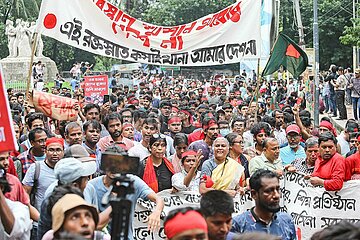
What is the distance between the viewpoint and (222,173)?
775 centimetres

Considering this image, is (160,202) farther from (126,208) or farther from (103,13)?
(103,13)

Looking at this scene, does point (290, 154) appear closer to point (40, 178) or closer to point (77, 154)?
point (40, 178)

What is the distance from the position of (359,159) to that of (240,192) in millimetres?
1349

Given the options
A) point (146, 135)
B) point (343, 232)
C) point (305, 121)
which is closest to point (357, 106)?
point (305, 121)

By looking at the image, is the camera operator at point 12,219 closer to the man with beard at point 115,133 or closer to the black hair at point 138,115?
the man with beard at point 115,133

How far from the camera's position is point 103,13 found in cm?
1082

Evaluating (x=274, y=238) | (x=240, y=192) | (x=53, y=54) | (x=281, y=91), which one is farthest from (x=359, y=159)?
(x=53, y=54)

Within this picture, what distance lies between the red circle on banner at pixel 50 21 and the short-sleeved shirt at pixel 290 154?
3507 mm

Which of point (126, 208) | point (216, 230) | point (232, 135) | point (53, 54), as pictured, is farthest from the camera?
point (53, 54)

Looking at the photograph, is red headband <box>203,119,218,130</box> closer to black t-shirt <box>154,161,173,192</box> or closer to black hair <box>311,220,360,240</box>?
black t-shirt <box>154,161,173,192</box>

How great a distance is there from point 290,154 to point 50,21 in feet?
12.1

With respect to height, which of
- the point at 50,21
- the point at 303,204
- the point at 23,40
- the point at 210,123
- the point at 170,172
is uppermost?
the point at 23,40

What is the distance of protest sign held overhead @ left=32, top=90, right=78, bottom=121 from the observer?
32.4ft

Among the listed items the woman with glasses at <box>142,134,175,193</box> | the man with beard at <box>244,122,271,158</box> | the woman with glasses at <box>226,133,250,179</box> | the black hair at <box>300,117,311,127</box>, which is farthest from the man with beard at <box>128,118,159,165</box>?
the black hair at <box>300,117,311,127</box>
